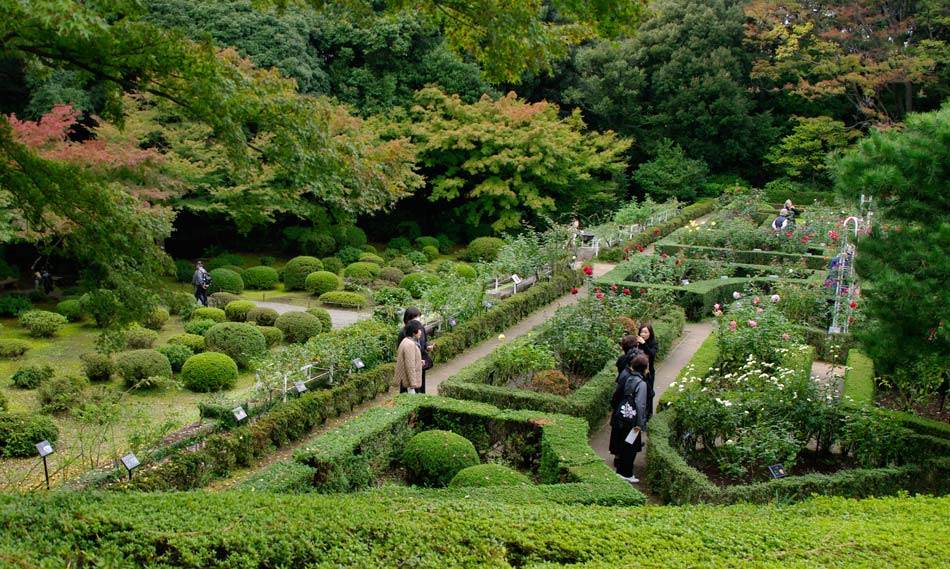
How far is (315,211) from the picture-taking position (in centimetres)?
754

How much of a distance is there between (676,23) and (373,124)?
553 inches

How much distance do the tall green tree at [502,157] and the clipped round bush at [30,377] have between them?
16.0 metres

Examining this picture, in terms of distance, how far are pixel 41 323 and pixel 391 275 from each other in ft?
29.0

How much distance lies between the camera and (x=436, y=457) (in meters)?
7.39

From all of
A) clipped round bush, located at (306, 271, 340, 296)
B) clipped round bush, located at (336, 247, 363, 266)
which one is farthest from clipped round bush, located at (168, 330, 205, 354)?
clipped round bush, located at (336, 247, 363, 266)

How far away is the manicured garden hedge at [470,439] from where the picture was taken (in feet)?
22.8

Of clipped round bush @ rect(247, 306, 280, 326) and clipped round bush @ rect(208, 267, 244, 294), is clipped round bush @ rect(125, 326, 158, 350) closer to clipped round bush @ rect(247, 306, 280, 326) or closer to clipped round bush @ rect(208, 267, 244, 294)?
clipped round bush @ rect(247, 306, 280, 326)

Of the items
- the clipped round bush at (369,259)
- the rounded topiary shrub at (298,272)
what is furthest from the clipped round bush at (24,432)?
the clipped round bush at (369,259)

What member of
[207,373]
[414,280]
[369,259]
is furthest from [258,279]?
[207,373]

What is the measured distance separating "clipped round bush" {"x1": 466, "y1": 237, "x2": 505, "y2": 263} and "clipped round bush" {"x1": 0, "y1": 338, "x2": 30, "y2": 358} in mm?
13839

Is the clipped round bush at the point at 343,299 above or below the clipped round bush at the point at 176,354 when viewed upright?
above

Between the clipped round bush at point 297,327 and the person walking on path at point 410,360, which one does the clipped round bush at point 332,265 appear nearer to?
the clipped round bush at point 297,327

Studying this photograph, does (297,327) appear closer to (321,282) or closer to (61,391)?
(61,391)

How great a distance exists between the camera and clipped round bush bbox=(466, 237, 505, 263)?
24.5 metres
